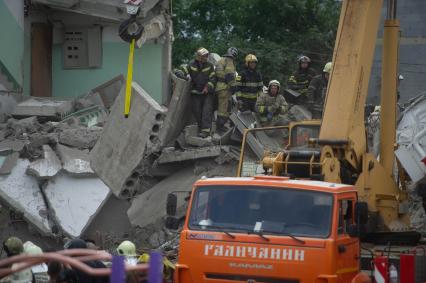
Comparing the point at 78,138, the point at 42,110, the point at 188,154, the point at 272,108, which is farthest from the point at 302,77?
the point at 42,110

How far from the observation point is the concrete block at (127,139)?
1669 cm

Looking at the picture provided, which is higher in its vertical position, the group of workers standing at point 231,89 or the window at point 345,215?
the group of workers standing at point 231,89

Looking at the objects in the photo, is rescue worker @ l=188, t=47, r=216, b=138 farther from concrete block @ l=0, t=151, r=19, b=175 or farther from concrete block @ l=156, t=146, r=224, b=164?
concrete block @ l=0, t=151, r=19, b=175

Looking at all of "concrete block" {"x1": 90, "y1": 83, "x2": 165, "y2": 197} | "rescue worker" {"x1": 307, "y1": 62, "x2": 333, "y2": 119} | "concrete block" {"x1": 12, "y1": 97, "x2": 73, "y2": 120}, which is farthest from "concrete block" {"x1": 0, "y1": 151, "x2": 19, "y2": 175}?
"rescue worker" {"x1": 307, "y1": 62, "x2": 333, "y2": 119}

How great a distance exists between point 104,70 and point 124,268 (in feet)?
62.9

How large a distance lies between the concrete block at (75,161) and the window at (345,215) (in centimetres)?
976

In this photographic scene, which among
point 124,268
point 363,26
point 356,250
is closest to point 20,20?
point 363,26

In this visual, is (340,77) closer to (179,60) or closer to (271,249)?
(271,249)

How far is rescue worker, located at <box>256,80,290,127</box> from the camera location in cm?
1981

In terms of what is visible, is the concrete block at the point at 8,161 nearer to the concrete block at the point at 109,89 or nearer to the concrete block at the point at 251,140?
the concrete block at the point at 109,89

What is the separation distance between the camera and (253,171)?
14664 millimetres

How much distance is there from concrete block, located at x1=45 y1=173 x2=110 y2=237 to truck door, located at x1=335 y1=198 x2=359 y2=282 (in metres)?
9.35

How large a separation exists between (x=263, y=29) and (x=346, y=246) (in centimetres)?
2630

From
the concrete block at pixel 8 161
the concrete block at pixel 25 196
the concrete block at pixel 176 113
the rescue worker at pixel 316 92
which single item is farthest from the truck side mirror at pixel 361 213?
the concrete block at pixel 8 161
